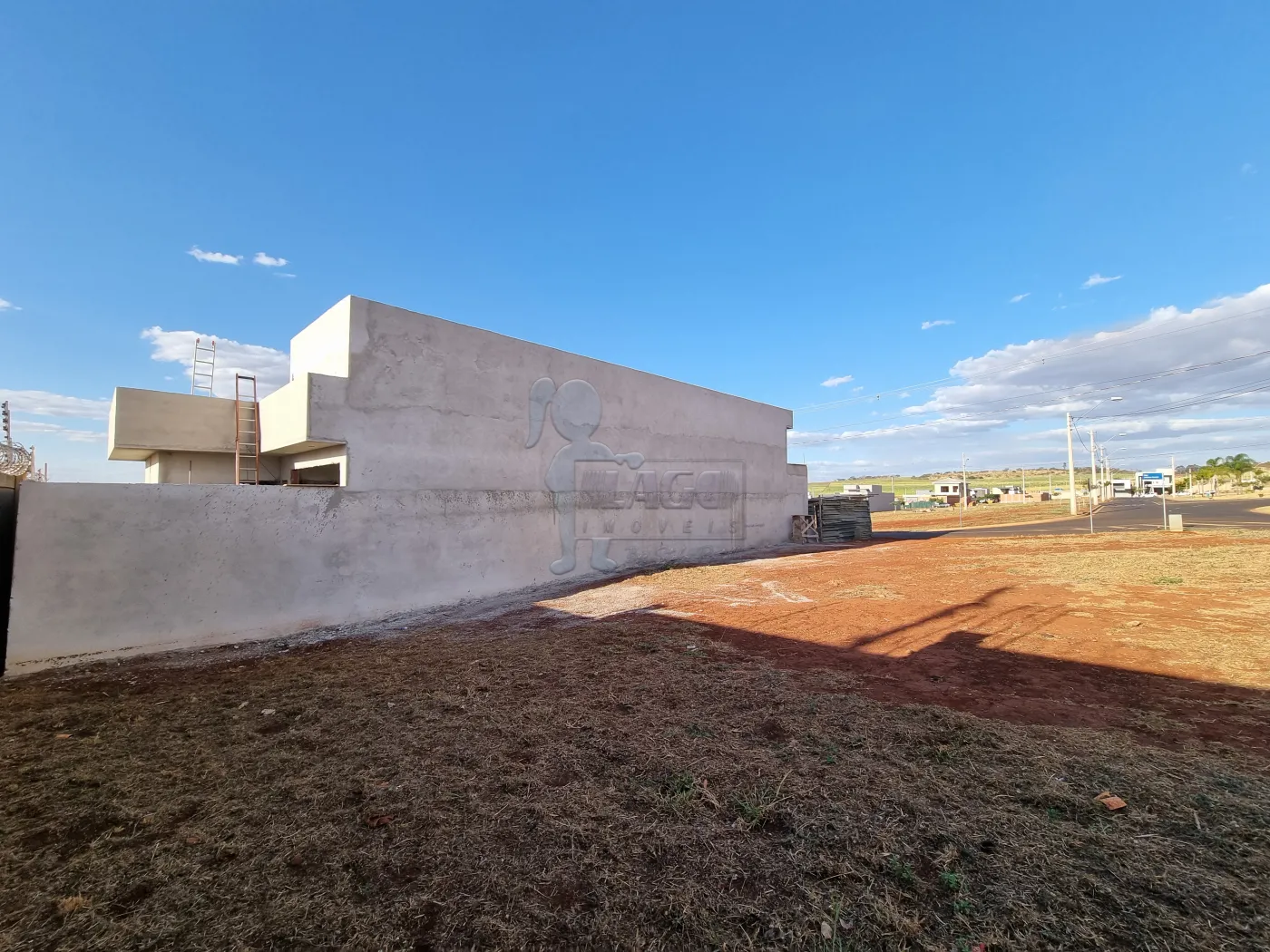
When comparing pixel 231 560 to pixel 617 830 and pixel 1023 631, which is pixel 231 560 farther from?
pixel 1023 631

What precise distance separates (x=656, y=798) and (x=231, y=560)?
7.29 metres

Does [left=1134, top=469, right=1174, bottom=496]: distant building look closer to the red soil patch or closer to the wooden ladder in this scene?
the red soil patch

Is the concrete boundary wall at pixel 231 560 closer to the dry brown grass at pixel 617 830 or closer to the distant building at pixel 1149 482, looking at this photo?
the dry brown grass at pixel 617 830

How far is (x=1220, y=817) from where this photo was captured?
2.68 metres

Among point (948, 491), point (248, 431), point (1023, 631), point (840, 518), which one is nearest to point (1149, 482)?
point (948, 491)

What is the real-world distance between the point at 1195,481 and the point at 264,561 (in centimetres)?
12387

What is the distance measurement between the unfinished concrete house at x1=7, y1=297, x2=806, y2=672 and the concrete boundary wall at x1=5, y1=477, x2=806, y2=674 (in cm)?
2

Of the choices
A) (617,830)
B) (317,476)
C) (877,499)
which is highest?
Answer: (317,476)

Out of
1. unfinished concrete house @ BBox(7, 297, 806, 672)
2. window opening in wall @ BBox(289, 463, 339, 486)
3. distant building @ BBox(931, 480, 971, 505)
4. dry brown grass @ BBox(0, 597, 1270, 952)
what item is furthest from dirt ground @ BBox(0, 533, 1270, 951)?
distant building @ BBox(931, 480, 971, 505)

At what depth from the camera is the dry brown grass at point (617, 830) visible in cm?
212

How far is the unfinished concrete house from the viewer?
6.37 meters

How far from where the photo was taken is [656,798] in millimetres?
3064

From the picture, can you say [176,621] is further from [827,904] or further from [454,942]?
[827,904]

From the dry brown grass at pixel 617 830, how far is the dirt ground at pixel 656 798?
16 millimetres
